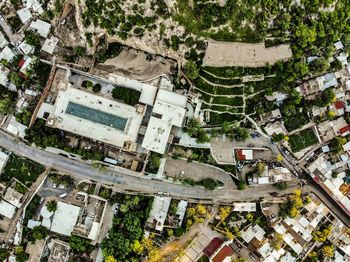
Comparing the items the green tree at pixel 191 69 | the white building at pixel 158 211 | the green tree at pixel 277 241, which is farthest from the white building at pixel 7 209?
the green tree at pixel 277 241

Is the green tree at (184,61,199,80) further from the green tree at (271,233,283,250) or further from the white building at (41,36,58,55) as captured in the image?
the green tree at (271,233,283,250)

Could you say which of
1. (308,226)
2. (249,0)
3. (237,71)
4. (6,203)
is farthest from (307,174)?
(6,203)

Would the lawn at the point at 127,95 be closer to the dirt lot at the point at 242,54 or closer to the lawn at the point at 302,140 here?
the dirt lot at the point at 242,54

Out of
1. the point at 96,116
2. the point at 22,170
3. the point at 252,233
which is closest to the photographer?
the point at 96,116

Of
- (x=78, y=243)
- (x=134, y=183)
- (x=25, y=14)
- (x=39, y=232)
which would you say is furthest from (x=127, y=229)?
(x=25, y=14)

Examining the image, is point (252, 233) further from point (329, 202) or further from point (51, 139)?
point (51, 139)

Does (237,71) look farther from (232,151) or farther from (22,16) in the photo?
(22,16)

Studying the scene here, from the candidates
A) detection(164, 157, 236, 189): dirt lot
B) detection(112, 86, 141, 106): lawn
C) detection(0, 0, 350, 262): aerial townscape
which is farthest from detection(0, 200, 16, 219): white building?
detection(164, 157, 236, 189): dirt lot
